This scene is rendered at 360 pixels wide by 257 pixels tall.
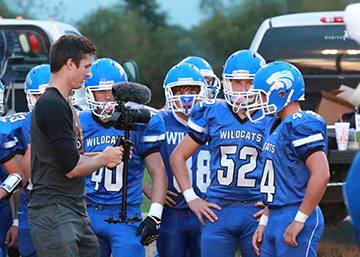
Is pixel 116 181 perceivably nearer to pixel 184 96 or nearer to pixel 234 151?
pixel 234 151

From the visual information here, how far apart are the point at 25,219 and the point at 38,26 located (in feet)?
21.6

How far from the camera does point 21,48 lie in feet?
44.0

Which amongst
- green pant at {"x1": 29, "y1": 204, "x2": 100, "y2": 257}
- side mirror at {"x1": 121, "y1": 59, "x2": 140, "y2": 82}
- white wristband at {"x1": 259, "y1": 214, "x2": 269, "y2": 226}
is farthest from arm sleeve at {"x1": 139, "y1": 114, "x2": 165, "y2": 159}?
side mirror at {"x1": 121, "y1": 59, "x2": 140, "y2": 82}

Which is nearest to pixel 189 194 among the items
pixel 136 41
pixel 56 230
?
pixel 56 230

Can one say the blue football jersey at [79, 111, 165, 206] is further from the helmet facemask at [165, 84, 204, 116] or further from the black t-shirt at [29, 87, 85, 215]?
the black t-shirt at [29, 87, 85, 215]

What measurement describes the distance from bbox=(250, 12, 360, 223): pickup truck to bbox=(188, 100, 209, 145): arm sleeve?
3.01 meters

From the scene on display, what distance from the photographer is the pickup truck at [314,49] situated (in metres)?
10.1

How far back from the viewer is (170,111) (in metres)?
7.50

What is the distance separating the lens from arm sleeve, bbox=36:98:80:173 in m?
5.62

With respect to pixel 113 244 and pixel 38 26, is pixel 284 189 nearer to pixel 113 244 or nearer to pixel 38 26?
pixel 113 244

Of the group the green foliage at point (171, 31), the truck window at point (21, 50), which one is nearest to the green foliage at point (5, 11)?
the green foliage at point (171, 31)

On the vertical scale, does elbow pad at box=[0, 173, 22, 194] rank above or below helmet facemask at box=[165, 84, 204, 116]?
below

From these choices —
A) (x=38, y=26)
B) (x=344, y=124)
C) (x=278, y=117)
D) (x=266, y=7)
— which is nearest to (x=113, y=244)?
(x=278, y=117)

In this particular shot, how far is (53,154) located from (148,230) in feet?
3.88
